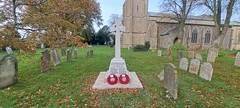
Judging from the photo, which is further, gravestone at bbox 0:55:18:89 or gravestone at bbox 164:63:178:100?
gravestone at bbox 0:55:18:89

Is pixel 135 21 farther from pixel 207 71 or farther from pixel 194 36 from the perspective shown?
pixel 207 71

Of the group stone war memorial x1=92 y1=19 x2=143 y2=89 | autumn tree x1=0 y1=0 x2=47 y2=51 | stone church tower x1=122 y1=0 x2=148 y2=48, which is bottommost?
stone war memorial x1=92 y1=19 x2=143 y2=89

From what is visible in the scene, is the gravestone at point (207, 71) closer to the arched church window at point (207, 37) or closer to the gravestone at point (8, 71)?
the gravestone at point (8, 71)

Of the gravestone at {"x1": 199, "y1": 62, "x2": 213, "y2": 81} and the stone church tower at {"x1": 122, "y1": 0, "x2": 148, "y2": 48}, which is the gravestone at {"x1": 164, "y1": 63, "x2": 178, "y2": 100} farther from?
the stone church tower at {"x1": 122, "y1": 0, "x2": 148, "y2": 48}

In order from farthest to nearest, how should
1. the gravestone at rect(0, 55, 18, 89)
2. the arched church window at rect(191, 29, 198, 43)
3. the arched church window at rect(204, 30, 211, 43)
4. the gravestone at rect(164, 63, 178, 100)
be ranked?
the arched church window at rect(204, 30, 211, 43) < the arched church window at rect(191, 29, 198, 43) < the gravestone at rect(0, 55, 18, 89) < the gravestone at rect(164, 63, 178, 100)

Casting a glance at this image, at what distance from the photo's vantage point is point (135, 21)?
38.6m

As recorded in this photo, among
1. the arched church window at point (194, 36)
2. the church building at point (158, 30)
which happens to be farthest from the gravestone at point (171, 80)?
the arched church window at point (194, 36)

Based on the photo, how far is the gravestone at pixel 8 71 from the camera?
17.1ft

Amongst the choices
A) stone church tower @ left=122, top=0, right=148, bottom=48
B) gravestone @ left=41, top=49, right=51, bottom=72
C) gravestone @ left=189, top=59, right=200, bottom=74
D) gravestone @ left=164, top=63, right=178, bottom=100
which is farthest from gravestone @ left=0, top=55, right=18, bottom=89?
stone church tower @ left=122, top=0, right=148, bottom=48

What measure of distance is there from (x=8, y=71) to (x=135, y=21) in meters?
35.5

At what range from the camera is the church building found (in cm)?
3600

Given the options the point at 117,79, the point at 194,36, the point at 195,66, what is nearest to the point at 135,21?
the point at 194,36

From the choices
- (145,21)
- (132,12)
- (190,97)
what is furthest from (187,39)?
(190,97)

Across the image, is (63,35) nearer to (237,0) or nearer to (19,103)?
(19,103)
